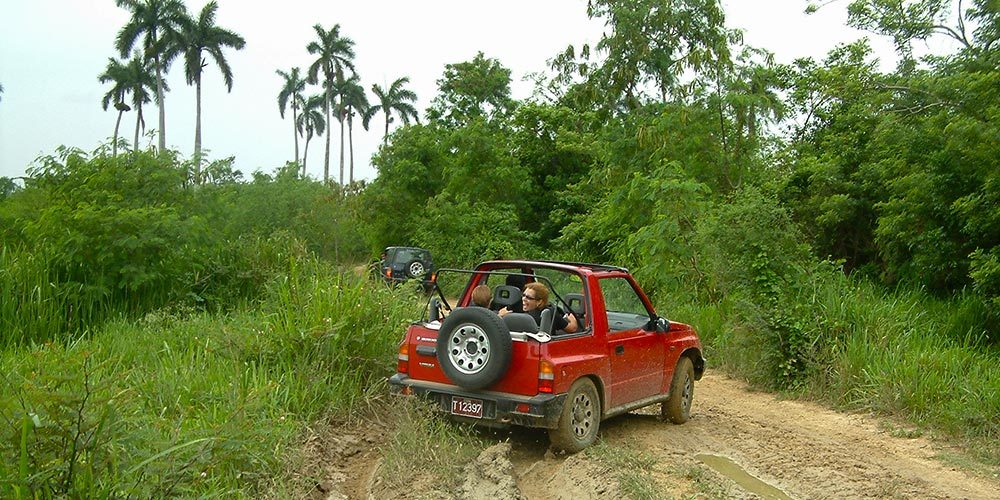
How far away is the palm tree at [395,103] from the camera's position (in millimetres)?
67688

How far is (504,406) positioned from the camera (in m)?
7.14

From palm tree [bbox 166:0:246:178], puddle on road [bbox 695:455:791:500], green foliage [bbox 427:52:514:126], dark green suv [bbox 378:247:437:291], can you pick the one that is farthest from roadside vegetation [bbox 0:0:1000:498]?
palm tree [bbox 166:0:246:178]

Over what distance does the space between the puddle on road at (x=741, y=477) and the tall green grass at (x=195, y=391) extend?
10.7ft

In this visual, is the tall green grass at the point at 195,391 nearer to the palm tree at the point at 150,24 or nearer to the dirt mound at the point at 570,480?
the dirt mound at the point at 570,480

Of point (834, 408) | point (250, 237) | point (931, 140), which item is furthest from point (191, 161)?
point (931, 140)

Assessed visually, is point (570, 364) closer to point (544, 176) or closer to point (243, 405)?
point (243, 405)

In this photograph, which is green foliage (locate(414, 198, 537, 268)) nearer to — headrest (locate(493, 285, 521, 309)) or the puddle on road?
headrest (locate(493, 285, 521, 309))

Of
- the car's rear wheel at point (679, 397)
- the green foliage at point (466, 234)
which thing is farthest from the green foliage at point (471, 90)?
the car's rear wheel at point (679, 397)

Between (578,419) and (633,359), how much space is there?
1.11 meters

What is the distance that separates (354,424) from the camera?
26.6ft

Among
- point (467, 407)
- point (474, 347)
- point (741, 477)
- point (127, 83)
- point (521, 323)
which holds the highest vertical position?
point (127, 83)

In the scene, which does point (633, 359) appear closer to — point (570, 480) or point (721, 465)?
point (721, 465)

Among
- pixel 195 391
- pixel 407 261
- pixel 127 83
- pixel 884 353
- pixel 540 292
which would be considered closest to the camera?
pixel 195 391

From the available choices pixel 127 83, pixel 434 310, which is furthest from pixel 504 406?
pixel 127 83
